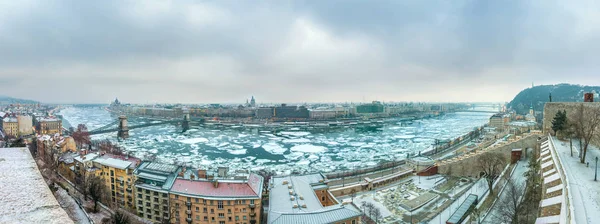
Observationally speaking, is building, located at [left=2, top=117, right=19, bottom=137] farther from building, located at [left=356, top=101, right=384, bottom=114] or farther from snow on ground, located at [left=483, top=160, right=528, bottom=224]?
building, located at [left=356, top=101, right=384, bottom=114]

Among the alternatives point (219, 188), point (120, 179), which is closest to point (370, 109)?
point (120, 179)

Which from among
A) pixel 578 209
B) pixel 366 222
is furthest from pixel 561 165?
pixel 366 222

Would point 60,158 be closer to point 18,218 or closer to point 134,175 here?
point 134,175

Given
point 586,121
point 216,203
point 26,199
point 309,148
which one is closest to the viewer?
point 26,199

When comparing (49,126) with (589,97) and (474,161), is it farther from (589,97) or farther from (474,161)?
(589,97)

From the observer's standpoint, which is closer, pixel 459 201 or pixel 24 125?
pixel 459 201

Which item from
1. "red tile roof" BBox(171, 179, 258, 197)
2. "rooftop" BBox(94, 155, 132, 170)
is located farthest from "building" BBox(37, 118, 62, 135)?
"red tile roof" BBox(171, 179, 258, 197)

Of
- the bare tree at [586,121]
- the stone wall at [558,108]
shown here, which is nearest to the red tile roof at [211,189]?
the bare tree at [586,121]
